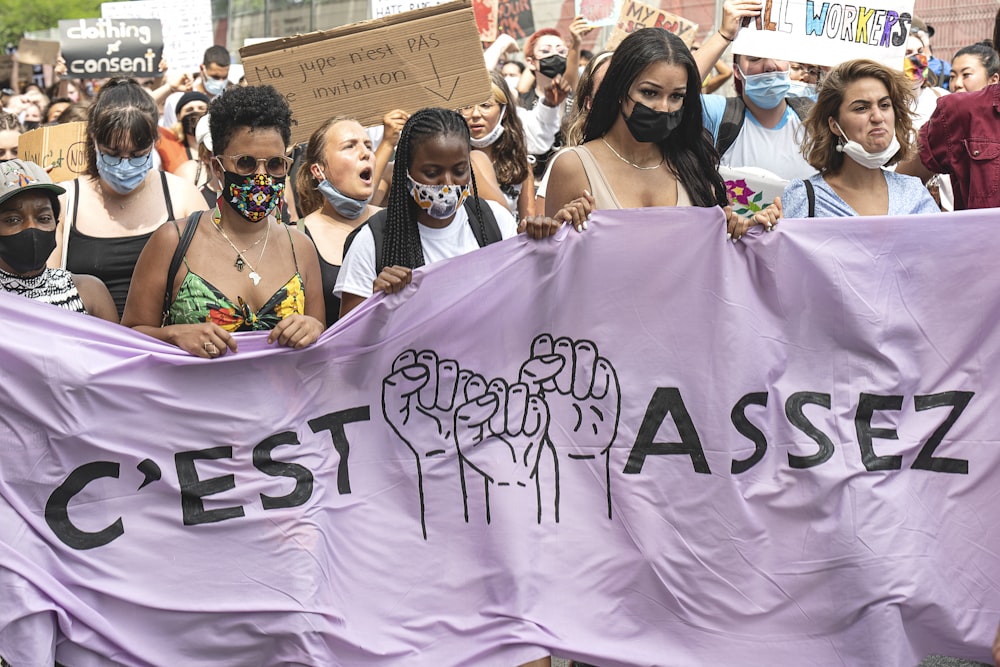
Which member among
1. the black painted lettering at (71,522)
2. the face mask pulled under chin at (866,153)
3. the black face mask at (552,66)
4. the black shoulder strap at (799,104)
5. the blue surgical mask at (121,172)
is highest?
the black face mask at (552,66)

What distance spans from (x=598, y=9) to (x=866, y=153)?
6.55 meters

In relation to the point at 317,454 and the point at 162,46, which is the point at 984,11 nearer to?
the point at 162,46

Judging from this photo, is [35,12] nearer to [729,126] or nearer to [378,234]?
[729,126]

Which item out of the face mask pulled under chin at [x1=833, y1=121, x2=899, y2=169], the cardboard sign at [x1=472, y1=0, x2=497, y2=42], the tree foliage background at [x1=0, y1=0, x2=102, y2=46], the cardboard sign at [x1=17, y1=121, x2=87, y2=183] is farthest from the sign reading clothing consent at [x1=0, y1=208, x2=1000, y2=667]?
the tree foliage background at [x1=0, y1=0, x2=102, y2=46]

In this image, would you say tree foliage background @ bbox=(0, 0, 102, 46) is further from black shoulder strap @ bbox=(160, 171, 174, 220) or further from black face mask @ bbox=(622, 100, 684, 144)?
black face mask @ bbox=(622, 100, 684, 144)

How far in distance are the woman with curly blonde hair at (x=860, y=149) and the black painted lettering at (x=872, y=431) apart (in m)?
0.82

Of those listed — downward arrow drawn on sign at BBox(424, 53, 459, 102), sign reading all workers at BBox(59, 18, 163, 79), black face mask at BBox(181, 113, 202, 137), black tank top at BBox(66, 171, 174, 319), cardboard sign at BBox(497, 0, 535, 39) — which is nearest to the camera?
black tank top at BBox(66, 171, 174, 319)

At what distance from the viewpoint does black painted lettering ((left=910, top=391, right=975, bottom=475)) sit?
3.91 metres

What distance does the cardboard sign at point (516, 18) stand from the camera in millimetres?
13616

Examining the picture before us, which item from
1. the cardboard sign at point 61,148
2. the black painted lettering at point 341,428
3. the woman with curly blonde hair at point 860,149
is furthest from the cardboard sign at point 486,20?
the black painted lettering at point 341,428

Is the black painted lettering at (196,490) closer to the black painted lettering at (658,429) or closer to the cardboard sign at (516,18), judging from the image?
the black painted lettering at (658,429)

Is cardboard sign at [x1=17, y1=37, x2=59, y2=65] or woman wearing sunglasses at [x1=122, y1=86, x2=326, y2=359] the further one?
cardboard sign at [x1=17, y1=37, x2=59, y2=65]

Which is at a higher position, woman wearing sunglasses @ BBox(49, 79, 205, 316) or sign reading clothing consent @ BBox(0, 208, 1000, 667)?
woman wearing sunglasses @ BBox(49, 79, 205, 316)

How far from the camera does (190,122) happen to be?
8.49 meters
